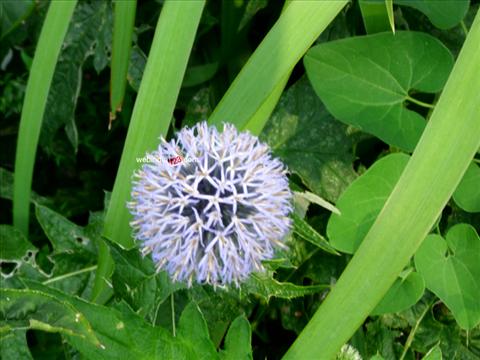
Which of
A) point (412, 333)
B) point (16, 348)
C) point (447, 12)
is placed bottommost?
point (16, 348)

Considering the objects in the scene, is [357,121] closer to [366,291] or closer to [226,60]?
[366,291]

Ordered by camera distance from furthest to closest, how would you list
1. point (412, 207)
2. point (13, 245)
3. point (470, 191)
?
point (13, 245)
point (470, 191)
point (412, 207)

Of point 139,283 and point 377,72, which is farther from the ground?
point 377,72

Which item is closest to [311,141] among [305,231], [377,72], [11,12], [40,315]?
[377,72]

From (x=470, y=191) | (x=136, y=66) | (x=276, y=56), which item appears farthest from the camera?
(x=136, y=66)

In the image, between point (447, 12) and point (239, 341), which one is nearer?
point (239, 341)

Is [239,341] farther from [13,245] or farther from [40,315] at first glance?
[13,245]

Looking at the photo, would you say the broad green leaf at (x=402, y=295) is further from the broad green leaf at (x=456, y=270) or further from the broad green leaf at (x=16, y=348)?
the broad green leaf at (x=16, y=348)

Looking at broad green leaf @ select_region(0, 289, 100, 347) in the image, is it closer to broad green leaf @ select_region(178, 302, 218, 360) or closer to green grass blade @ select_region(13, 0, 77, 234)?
broad green leaf @ select_region(178, 302, 218, 360)

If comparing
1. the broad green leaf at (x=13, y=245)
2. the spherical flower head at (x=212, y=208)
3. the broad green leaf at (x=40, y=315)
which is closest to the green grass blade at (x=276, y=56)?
the spherical flower head at (x=212, y=208)

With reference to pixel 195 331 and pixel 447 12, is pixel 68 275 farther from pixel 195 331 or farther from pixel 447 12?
pixel 447 12
